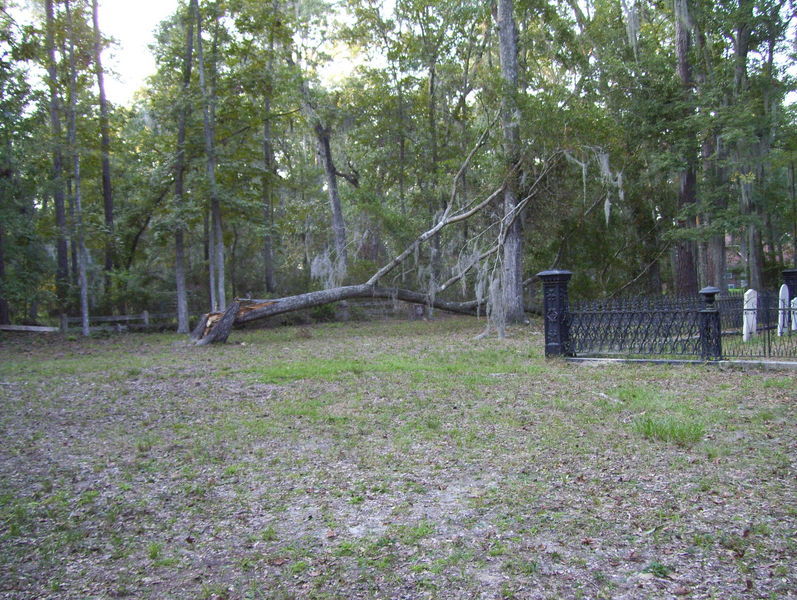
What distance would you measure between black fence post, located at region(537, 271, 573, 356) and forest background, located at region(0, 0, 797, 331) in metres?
3.19

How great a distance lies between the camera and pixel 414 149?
76.9 feet

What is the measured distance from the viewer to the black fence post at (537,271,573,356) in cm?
1104

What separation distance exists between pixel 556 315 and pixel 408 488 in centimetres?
721

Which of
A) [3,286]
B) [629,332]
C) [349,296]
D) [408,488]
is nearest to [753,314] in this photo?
[629,332]

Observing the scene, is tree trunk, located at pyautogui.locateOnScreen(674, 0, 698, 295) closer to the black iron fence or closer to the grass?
the black iron fence

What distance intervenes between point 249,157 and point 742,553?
20.6m

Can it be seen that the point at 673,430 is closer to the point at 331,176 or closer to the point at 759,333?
the point at 759,333

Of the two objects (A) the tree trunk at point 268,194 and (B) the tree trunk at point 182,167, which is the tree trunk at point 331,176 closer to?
(A) the tree trunk at point 268,194

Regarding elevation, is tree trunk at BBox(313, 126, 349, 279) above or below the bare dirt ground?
above

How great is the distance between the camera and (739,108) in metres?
15.8

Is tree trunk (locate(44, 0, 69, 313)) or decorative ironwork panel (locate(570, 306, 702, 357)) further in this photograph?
tree trunk (locate(44, 0, 69, 313))

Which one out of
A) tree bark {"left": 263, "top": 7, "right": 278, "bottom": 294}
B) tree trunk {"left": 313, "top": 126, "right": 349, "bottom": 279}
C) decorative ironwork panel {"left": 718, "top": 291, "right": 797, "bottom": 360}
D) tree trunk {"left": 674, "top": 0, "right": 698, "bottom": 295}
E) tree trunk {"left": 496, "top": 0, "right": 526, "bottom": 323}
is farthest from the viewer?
tree trunk {"left": 313, "top": 126, "right": 349, "bottom": 279}

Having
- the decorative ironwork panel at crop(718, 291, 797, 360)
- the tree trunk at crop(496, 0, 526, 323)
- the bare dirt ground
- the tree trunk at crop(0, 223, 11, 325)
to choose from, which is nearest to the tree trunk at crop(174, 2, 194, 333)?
the tree trunk at crop(0, 223, 11, 325)

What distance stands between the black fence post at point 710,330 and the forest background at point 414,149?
Answer: 17.5ft
